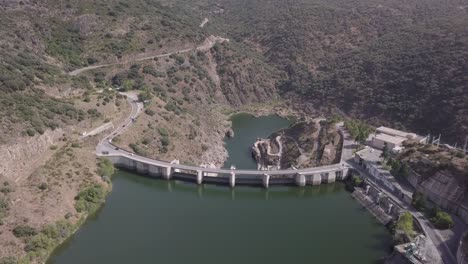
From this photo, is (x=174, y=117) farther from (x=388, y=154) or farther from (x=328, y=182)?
(x=388, y=154)

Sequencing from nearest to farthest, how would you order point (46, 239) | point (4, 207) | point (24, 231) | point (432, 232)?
point (24, 231) → point (46, 239) → point (4, 207) → point (432, 232)

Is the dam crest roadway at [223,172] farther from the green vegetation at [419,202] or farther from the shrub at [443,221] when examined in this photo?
the shrub at [443,221]

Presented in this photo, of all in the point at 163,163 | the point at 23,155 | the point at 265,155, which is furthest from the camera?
the point at 265,155

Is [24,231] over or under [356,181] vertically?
under

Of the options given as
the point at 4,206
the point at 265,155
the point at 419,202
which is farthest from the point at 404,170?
the point at 4,206

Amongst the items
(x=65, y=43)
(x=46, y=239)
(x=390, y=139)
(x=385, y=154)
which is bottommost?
(x=46, y=239)

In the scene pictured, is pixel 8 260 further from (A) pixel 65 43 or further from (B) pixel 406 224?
(A) pixel 65 43

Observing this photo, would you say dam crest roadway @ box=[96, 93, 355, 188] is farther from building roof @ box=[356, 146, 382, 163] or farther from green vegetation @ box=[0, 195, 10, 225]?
green vegetation @ box=[0, 195, 10, 225]

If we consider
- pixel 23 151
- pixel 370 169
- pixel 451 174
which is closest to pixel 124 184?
pixel 23 151
